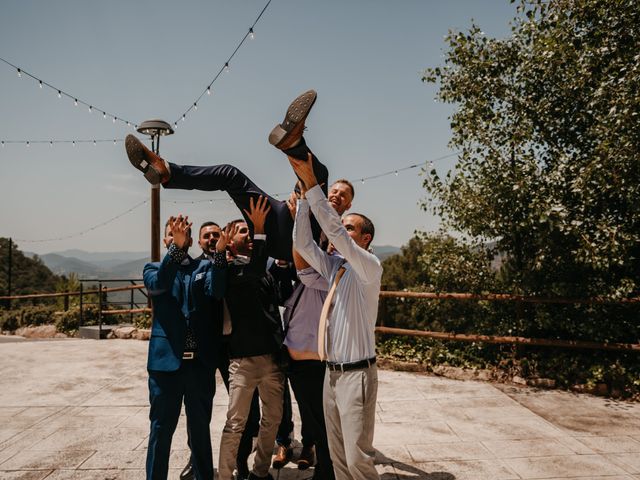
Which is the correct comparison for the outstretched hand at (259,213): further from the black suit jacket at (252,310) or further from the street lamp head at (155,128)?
the street lamp head at (155,128)

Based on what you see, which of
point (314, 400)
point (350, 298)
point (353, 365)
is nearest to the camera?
point (353, 365)

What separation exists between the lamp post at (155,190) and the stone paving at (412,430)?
9.75 ft

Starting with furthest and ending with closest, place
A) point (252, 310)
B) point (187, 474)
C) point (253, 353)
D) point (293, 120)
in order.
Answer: point (187, 474) → point (252, 310) → point (253, 353) → point (293, 120)

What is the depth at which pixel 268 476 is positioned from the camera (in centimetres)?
333

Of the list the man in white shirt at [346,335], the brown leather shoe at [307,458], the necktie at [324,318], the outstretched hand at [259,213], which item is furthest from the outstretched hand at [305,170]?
the brown leather shoe at [307,458]

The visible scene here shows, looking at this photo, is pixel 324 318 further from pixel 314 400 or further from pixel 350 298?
pixel 314 400

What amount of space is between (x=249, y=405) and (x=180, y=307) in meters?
0.83

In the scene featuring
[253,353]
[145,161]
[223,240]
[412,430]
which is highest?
[145,161]

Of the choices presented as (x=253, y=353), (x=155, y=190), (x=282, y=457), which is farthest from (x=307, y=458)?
(x=155, y=190)

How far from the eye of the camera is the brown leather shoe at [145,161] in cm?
289

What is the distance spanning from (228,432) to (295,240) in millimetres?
1481

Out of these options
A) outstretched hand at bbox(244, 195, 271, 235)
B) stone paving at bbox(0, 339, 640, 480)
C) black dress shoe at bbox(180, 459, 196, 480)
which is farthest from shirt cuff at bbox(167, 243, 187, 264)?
stone paving at bbox(0, 339, 640, 480)

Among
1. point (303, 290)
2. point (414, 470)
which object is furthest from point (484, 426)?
point (303, 290)

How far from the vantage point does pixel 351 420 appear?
232cm
